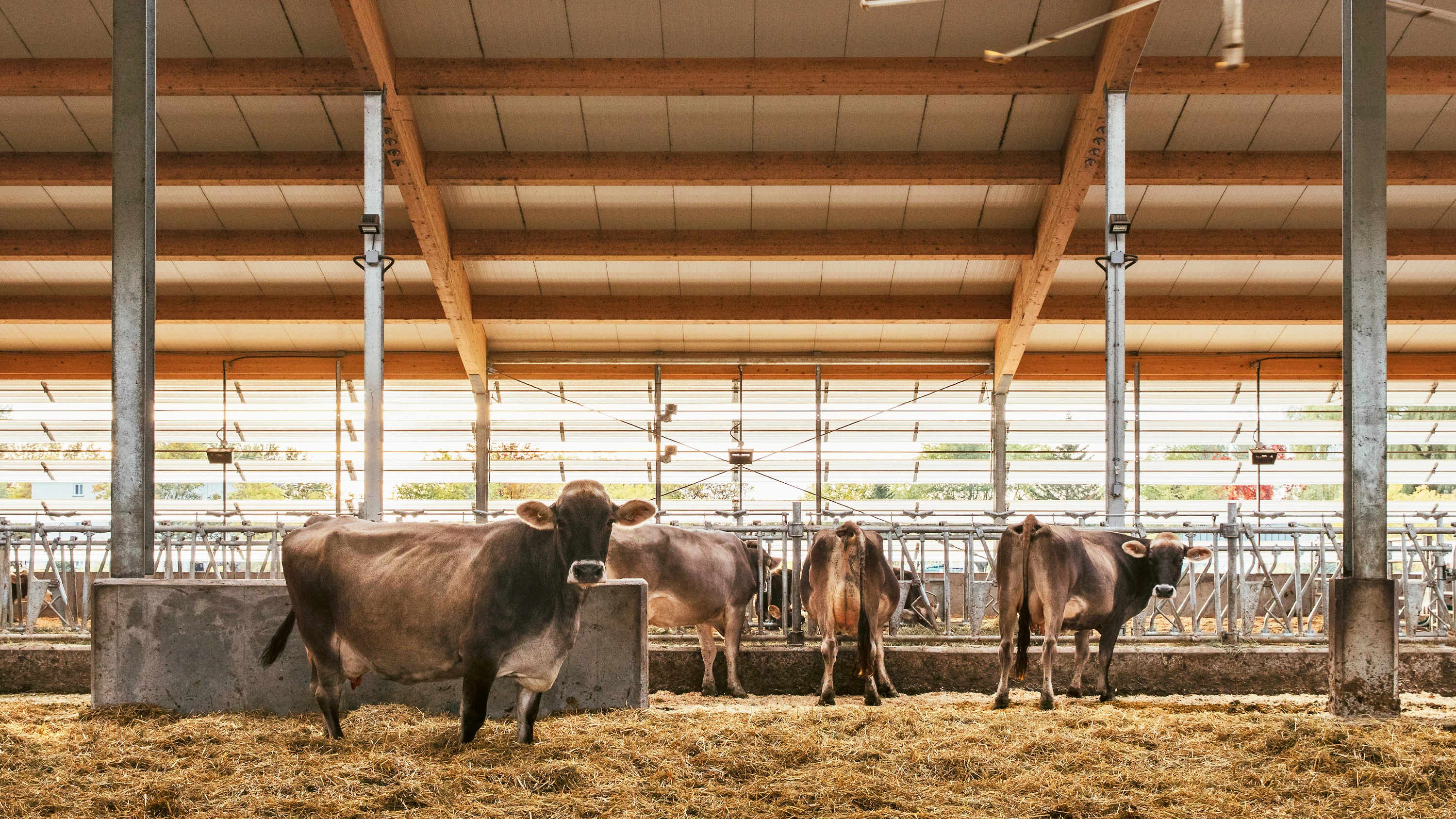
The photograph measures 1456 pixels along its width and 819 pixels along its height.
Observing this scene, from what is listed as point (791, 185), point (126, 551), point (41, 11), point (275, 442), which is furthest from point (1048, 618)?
point (275, 442)

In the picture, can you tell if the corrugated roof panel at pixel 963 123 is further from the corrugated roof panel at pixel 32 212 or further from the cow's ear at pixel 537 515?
the corrugated roof panel at pixel 32 212

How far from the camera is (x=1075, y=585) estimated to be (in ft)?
24.3

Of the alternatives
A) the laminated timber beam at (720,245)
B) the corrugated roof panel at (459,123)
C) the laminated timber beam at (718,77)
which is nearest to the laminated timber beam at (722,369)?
the laminated timber beam at (720,245)

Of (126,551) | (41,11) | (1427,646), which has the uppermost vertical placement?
(41,11)

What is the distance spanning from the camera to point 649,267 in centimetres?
1611

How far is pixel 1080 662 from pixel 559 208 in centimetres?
959

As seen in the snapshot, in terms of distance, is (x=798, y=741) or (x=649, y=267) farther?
(x=649, y=267)

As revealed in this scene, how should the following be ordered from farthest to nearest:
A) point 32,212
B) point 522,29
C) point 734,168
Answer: point 32,212 < point 734,168 < point 522,29

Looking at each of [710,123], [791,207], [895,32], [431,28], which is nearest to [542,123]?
[431,28]

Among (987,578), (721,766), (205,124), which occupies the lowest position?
(987,578)

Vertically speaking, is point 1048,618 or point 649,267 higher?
point 649,267

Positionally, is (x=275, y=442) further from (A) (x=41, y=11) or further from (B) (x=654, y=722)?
(B) (x=654, y=722)

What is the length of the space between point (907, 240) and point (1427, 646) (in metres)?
8.08

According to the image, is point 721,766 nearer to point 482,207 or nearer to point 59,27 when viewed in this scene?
point 59,27
